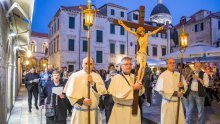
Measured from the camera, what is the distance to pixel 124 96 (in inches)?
214

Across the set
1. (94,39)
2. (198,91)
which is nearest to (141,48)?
(198,91)

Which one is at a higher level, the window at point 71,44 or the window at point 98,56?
the window at point 71,44

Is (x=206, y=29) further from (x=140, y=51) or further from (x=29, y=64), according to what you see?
(x=140, y=51)

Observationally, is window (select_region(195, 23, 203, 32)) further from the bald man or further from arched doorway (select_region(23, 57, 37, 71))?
the bald man

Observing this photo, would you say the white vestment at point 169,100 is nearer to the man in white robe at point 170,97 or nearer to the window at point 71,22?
the man in white robe at point 170,97

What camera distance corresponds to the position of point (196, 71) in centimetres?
786

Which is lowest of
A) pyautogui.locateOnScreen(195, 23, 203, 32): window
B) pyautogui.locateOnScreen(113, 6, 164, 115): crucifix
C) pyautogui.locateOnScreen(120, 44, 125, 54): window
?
pyautogui.locateOnScreen(113, 6, 164, 115): crucifix

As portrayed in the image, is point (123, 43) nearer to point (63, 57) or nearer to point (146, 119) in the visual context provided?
point (63, 57)

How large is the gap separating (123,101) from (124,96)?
6.4 inches

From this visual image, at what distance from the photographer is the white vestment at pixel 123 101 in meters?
5.46

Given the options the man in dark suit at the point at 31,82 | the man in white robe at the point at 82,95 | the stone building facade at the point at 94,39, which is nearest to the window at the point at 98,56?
the stone building facade at the point at 94,39

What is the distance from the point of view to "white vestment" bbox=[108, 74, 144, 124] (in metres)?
5.46

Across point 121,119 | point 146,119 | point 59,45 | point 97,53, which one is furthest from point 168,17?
point 121,119

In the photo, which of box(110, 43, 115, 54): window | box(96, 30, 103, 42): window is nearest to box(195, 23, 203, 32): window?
box(110, 43, 115, 54): window
